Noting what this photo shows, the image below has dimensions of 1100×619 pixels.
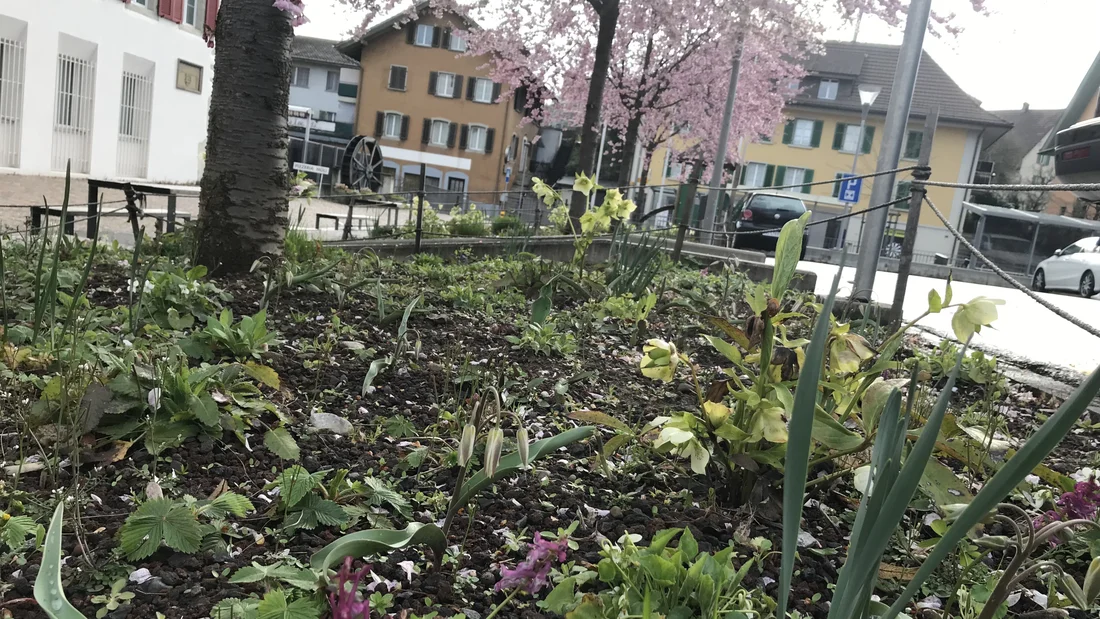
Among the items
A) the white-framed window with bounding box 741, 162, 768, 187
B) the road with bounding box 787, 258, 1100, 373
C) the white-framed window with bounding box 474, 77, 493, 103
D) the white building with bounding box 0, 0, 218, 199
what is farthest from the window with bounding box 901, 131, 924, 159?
the white building with bounding box 0, 0, 218, 199

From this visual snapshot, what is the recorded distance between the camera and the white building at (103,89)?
11711 mm

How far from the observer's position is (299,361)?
7.79ft

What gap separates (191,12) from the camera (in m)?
16.4

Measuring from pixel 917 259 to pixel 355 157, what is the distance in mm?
21903

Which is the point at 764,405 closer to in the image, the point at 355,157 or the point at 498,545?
the point at 498,545

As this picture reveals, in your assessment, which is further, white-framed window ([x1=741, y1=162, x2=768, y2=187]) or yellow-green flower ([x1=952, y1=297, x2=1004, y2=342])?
white-framed window ([x1=741, y1=162, x2=768, y2=187])

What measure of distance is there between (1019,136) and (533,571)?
2031 inches

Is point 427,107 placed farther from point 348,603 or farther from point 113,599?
point 348,603

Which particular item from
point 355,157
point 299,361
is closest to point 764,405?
point 299,361

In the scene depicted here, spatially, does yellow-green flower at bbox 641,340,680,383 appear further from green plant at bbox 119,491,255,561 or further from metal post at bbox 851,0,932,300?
metal post at bbox 851,0,932,300

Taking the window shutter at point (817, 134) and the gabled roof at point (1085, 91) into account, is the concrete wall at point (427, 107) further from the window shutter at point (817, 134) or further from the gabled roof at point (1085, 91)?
the gabled roof at point (1085, 91)

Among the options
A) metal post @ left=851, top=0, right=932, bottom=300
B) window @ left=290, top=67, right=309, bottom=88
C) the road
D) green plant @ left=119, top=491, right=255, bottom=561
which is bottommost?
green plant @ left=119, top=491, right=255, bottom=561

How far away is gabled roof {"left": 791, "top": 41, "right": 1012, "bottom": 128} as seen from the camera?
113 ft

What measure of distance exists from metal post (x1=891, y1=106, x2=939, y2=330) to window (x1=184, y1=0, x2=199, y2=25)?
53.5ft
